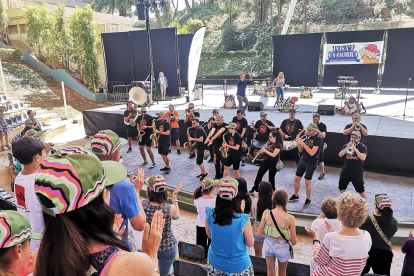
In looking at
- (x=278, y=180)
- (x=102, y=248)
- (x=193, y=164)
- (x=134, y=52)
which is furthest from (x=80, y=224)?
(x=134, y=52)

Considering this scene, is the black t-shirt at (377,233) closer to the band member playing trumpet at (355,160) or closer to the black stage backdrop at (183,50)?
the band member playing trumpet at (355,160)

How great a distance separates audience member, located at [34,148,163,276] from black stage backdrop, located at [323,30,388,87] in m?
21.4

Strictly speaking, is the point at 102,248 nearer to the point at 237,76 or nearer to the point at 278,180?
the point at 278,180

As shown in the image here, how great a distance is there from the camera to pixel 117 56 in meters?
21.0

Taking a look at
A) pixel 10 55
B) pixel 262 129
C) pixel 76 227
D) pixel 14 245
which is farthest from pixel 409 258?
pixel 10 55

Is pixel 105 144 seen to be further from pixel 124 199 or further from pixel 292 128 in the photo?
pixel 292 128

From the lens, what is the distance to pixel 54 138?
14.2m

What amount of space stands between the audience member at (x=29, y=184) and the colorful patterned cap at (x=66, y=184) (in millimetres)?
1922

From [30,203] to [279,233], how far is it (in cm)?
284

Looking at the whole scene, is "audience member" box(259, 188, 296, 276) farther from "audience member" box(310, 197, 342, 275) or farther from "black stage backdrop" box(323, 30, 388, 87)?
"black stage backdrop" box(323, 30, 388, 87)

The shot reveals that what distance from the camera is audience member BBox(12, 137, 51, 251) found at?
301 centimetres

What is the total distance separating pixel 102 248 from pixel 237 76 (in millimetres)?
31897

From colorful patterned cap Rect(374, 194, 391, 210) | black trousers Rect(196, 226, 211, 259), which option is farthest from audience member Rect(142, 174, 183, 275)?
colorful patterned cap Rect(374, 194, 391, 210)

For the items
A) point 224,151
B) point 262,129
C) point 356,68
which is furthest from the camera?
point 356,68
